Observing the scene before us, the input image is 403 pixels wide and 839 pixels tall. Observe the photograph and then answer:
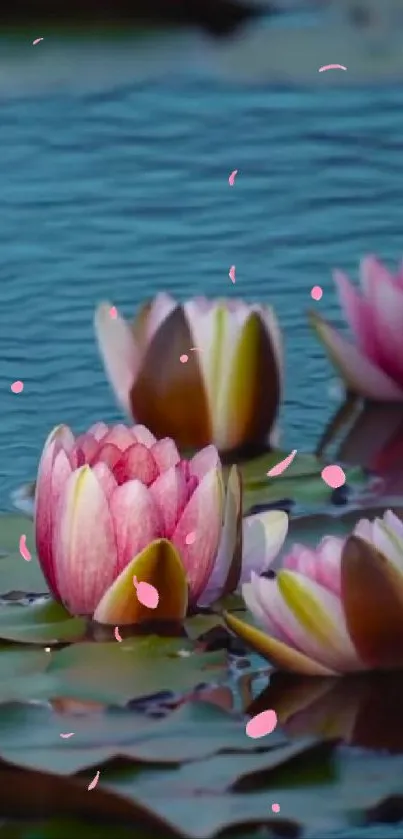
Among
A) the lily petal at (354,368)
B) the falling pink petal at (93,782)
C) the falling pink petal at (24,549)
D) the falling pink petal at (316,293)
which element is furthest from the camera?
the falling pink petal at (316,293)

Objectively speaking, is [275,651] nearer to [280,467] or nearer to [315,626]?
[315,626]

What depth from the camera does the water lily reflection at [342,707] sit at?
0.79 meters

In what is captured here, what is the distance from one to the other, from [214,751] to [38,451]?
0.38 m

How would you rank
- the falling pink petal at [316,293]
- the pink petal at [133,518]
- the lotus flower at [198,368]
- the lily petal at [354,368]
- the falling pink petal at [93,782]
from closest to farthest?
the falling pink petal at [93,782]
the pink petal at [133,518]
the lotus flower at [198,368]
the lily petal at [354,368]
the falling pink petal at [316,293]

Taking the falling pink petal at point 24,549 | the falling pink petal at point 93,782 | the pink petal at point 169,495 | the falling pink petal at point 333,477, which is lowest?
the falling pink petal at point 333,477

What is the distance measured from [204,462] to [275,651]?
0.36ft

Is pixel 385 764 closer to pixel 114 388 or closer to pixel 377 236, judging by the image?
pixel 114 388

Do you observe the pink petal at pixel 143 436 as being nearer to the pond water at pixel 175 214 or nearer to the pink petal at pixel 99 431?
the pink petal at pixel 99 431

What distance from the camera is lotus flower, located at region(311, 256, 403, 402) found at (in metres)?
1.13

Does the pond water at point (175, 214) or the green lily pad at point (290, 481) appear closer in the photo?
the green lily pad at point (290, 481)

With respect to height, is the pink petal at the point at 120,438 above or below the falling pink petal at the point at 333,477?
above

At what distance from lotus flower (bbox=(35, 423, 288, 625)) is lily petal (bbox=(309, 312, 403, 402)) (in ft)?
0.94

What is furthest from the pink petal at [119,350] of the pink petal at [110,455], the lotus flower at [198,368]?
the pink petal at [110,455]

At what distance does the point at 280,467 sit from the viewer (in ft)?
3.55
